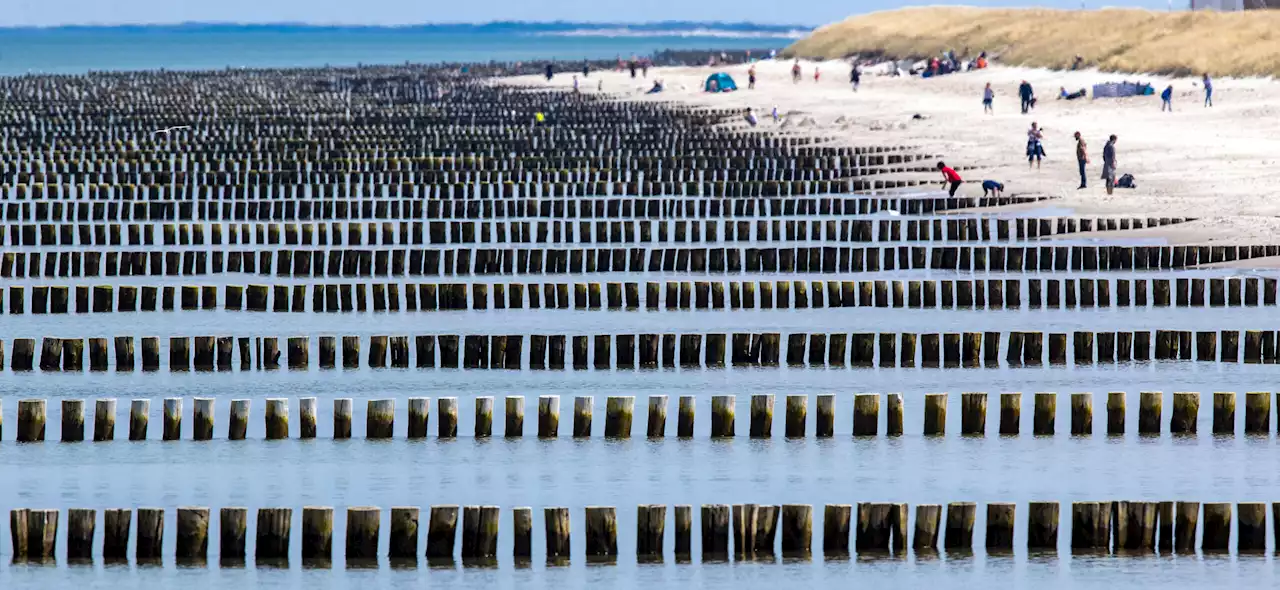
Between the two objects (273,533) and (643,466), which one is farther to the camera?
(643,466)

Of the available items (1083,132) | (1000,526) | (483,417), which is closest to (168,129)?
(1083,132)

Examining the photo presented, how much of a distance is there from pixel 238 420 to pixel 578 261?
18.8m

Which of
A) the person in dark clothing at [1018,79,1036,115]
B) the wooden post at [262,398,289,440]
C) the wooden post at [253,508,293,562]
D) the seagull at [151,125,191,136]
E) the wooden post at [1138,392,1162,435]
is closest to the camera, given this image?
the wooden post at [253,508,293,562]

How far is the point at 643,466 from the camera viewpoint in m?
28.6

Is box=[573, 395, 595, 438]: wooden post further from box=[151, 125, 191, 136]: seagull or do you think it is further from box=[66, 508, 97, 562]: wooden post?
box=[151, 125, 191, 136]: seagull

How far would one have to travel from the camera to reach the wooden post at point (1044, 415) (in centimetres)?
2972

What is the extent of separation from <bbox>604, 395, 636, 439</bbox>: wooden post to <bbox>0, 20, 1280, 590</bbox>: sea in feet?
0.84

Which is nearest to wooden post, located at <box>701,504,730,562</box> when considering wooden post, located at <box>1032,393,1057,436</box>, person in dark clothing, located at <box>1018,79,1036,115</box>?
wooden post, located at <box>1032,393,1057,436</box>

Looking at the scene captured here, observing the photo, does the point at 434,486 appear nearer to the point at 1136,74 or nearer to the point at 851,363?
the point at 851,363

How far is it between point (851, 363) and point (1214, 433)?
23.8ft

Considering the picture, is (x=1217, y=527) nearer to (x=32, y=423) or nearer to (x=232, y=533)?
(x=232, y=533)

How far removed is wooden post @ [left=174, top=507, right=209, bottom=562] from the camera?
78.0 ft

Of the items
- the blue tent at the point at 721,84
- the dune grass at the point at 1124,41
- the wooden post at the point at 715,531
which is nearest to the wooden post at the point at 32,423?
the wooden post at the point at 715,531

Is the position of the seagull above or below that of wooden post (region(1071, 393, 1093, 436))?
above
